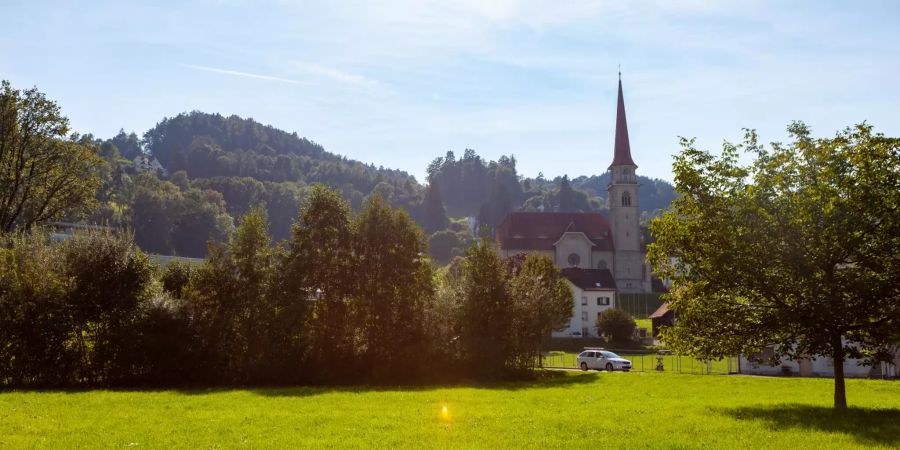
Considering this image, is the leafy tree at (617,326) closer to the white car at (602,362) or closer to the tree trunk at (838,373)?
the white car at (602,362)

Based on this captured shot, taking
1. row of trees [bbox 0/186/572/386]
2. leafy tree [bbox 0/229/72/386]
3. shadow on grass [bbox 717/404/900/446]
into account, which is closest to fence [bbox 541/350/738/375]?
row of trees [bbox 0/186/572/386]

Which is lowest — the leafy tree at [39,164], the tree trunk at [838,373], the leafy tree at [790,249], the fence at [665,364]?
the fence at [665,364]

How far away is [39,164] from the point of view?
132 ft

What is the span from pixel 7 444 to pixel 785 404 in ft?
70.3

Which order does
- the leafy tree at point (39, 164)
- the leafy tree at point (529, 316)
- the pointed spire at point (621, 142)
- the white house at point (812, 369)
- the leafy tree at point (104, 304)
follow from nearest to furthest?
the leafy tree at point (104, 304)
the leafy tree at point (529, 316)
the leafy tree at point (39, 164)
the white house at point (812, 369)
the pointed spire at point (621, 142)

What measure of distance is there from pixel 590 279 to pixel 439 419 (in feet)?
232

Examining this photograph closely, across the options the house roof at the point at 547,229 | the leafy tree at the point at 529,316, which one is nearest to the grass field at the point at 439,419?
the leafy tree at the point at 529,316

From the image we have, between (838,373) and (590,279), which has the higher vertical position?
(590,279)

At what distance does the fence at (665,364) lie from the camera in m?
44.9

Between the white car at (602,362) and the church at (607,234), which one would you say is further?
the church at (607,234)

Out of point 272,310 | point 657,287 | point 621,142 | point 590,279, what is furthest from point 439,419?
point 657,287

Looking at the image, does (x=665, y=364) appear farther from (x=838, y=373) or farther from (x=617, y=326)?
(x=838, y=373)

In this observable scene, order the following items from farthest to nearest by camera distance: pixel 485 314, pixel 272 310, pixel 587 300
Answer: pixel 587 300
pixel 485 314
pixel 272 310

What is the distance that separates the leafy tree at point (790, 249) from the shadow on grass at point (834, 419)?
1.27 m
